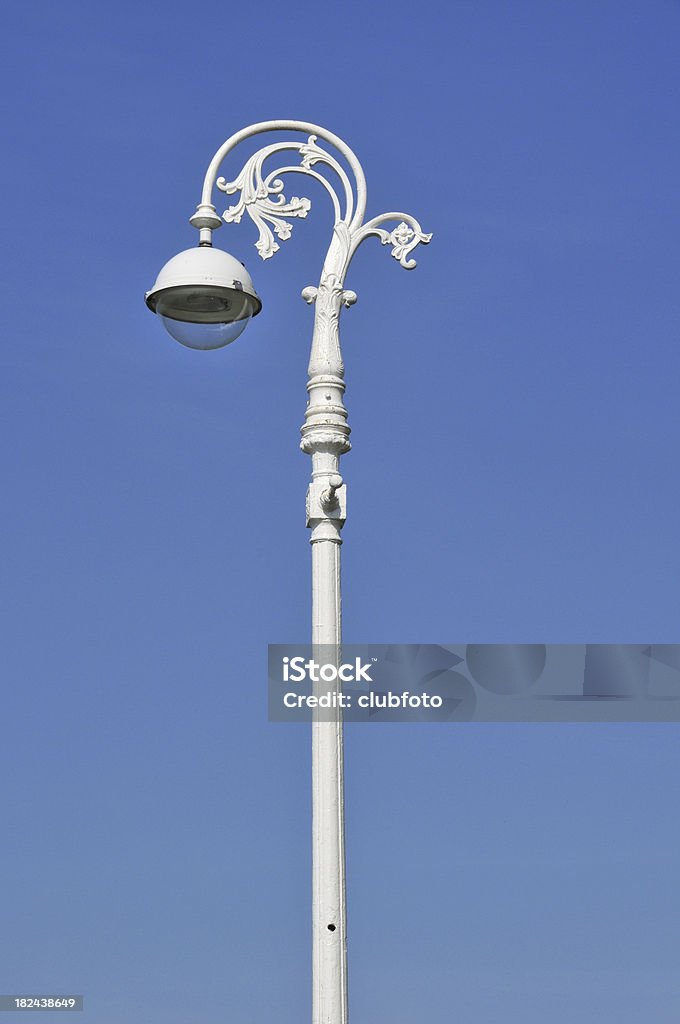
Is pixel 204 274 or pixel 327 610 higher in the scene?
pixel 204 274

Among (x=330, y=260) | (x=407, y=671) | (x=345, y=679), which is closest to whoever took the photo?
(x=345, y=679)

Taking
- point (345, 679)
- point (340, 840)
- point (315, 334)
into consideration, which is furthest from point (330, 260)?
point (340, 840)

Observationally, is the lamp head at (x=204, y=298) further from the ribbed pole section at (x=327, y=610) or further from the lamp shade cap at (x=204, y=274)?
the ribbed pole section at (x=327, y=610)

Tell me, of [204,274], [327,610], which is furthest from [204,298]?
[327,610]

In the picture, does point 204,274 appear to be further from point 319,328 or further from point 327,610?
point 327,610

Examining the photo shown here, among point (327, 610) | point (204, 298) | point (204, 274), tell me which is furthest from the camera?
point (204, 298)

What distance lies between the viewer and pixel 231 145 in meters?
11.1

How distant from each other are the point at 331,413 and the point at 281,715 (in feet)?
7.28

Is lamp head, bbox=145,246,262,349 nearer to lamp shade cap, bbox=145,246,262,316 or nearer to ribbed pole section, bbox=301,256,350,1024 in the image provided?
lamp shade cap, bbox=145,246,262,316

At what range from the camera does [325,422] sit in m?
10.5

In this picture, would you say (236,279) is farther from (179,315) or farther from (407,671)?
(407,671)

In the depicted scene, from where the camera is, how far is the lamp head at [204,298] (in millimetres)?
10492

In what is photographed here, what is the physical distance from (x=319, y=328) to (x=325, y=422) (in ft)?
2.51

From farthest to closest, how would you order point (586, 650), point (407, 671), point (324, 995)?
point (586, 650) → point (407, 671) → point (324, 995)
